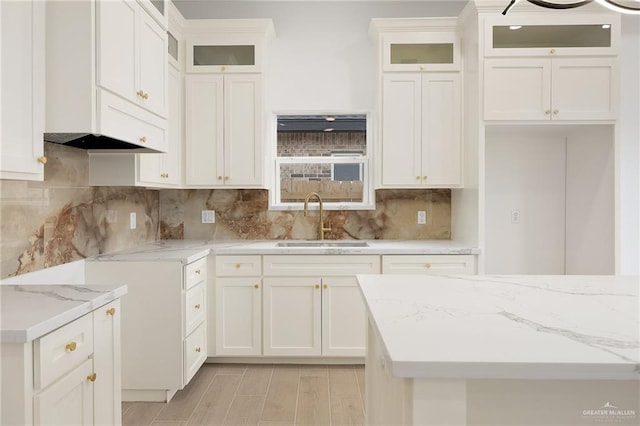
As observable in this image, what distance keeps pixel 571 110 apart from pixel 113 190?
319 centimetres

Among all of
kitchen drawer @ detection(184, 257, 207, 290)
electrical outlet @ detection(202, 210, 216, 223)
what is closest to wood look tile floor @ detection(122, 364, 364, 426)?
kitchen drawer @ detection(184, 257, 207, 290)

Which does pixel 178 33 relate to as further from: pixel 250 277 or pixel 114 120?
pixel 250 277

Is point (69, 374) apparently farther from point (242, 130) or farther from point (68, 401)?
point (242, 130)

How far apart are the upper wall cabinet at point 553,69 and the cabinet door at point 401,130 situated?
1.75 ft

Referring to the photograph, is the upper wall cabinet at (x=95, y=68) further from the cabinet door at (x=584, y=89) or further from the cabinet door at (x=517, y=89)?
the cabinet door at (x=584, y=89)

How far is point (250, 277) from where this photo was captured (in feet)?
10.1

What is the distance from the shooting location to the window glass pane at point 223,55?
332cm

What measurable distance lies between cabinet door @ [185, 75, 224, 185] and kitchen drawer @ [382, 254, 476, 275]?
1455 millimetres

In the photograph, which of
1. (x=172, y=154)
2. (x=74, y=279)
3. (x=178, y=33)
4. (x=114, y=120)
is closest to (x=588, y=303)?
(x=114, y=120)

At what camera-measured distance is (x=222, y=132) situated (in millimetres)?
3324

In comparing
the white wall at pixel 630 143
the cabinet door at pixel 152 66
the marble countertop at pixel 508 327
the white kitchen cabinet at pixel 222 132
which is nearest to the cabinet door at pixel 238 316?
the white kitchen cabinet at pixel 222 132

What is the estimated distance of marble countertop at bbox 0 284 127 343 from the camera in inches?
49.1

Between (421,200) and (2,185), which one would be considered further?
(421,200)

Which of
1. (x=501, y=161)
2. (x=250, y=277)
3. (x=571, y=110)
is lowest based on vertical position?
(x=250, y=277)
